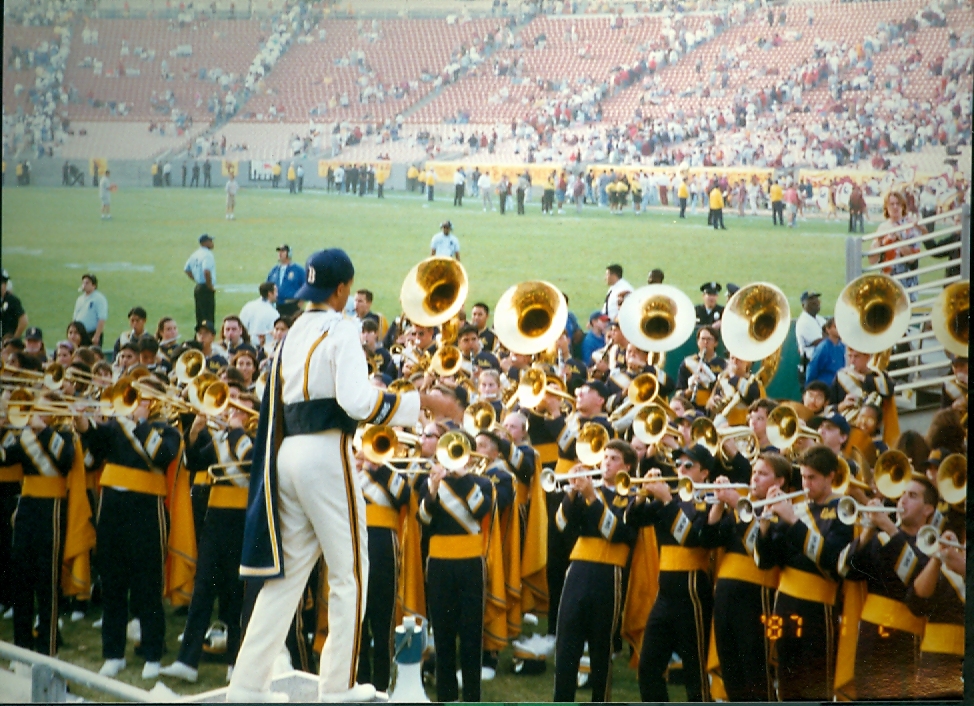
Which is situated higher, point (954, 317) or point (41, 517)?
point (954, 317)

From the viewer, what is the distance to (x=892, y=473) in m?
5.52

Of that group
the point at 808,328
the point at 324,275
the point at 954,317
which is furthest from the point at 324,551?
the point at 954,317

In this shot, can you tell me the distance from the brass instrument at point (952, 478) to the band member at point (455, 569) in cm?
194

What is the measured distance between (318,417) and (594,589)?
171cm

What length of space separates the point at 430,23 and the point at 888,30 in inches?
84.0

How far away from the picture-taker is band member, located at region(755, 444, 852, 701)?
17.4ft

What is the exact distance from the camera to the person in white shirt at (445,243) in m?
6.46

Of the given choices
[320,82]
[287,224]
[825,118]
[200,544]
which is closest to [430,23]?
[320,82]

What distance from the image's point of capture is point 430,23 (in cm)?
630

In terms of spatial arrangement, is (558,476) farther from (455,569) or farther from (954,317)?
(954,317)

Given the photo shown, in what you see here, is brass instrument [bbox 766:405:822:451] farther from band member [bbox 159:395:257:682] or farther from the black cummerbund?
band member [bbox 159:395:257:682]

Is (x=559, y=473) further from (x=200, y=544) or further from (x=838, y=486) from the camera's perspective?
(x=200, y=544)

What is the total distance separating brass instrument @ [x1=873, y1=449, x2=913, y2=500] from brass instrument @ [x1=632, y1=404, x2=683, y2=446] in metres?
0.86

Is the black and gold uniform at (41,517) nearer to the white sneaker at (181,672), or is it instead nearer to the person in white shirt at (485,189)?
the white sneaker at (181,672)
